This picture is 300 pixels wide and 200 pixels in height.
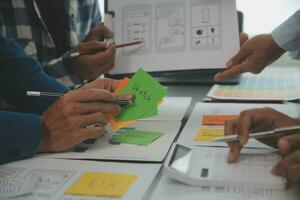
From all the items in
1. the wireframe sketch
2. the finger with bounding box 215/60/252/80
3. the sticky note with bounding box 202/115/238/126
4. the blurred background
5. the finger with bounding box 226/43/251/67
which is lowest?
the wireframe sketch

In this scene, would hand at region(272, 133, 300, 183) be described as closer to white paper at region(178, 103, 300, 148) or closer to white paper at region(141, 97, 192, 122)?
white paper at region(178, 103, 300, 148)

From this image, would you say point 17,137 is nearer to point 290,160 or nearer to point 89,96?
point 89,96

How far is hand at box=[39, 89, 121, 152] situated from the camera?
0.81m

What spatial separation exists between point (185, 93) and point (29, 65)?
1.73ft

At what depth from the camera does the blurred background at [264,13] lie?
6.72 feet

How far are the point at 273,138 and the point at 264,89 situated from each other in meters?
0.59

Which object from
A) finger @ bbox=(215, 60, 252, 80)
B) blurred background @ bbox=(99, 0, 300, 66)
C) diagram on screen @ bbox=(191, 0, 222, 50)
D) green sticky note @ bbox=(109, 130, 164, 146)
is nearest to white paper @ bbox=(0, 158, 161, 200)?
green sticky note @ bbox=(109, 130, 164, 146)

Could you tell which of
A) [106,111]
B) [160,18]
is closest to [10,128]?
[106,111]

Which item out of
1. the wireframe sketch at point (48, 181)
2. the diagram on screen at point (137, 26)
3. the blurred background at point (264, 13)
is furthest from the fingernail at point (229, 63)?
the blurred background at point (264, 13)

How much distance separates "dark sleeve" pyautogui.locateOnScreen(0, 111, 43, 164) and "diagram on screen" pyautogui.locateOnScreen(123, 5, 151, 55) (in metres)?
0.49

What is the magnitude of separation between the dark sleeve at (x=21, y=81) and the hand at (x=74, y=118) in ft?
0.41

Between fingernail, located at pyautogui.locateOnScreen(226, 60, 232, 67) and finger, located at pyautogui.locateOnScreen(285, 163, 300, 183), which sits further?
fingernail, located at pyautogui.locateOnScreen(226, 60, 232, 67)

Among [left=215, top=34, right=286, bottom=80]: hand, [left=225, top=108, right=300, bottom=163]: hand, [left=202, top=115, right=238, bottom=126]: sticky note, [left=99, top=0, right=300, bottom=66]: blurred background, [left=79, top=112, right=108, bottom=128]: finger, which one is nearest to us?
[left=225, top=108, right=300, bottom=163]: hand

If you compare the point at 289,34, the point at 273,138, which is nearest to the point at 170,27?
the point at 289,34
